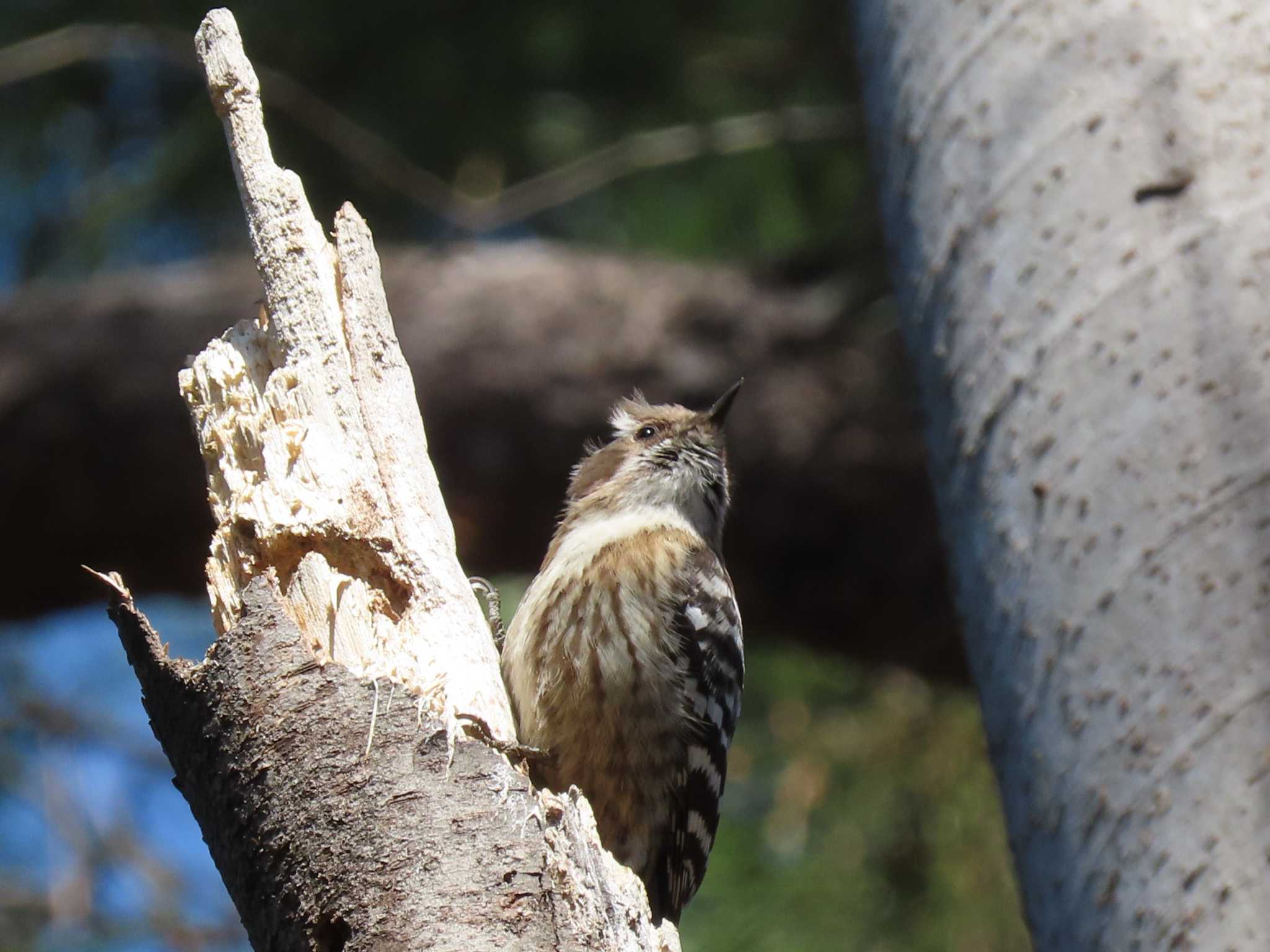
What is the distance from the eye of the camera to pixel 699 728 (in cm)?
308

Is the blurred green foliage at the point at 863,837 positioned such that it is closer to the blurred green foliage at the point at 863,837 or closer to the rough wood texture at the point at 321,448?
the blurred green foliage at the point at 863,837

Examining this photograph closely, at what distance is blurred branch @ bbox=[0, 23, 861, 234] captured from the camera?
15.3 feet

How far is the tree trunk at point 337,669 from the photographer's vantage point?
1.65m

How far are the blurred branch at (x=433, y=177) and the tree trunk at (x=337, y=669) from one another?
2388mm

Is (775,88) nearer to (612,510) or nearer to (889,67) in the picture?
(612,510)

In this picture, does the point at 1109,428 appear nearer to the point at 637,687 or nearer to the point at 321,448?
the point at 321,448

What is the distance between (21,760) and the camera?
584 cm

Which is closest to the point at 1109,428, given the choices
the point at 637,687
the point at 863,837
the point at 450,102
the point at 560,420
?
the point at 637,687

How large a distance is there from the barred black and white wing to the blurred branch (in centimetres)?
190

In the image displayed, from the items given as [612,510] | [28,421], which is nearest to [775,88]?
[612,510]

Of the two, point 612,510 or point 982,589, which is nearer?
point 982,589

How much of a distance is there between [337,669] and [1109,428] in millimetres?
1077

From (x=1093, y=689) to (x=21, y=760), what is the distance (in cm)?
513

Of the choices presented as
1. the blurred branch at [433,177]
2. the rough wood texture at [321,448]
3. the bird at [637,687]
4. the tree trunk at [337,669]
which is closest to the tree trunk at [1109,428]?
the tree trunk at [337,669]
